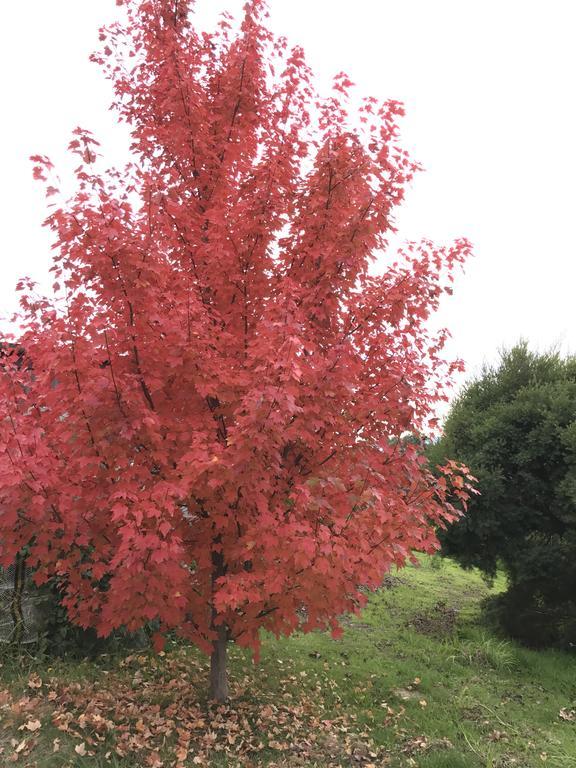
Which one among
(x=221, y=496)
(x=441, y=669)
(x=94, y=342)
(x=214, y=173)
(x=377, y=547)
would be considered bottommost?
(x=441, y=669)

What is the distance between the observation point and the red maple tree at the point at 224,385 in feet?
13.1

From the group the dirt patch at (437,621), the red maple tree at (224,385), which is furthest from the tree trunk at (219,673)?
the dirt patch at (437,621)

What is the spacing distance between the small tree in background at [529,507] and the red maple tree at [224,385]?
16.2 ft

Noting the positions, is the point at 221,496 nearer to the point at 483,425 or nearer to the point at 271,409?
the point at 271,409

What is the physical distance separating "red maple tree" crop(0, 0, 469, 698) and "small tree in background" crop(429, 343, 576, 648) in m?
4.93

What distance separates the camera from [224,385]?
→ 14.8ft

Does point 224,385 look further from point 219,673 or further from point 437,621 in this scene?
point 437,621

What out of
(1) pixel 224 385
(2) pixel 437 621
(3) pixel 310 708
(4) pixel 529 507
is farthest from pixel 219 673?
(4) pixel 529 507

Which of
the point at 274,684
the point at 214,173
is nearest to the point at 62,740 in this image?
the point at 274,684

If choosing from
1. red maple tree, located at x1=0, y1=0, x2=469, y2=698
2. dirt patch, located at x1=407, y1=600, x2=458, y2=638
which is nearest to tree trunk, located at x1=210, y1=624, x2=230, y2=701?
red maple tree, located at x1=0, y1=0, x2=469, y2=698

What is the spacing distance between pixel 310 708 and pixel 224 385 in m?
4.04

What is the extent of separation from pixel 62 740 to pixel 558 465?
8292 millimetres

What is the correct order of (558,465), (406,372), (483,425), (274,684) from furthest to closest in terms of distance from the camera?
(483,425)
(558,465)
(274,684)
(406,372)

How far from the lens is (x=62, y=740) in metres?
4.53
